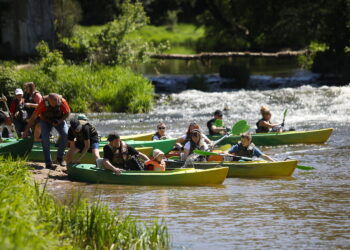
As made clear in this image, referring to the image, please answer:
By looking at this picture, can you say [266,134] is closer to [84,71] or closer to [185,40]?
[84,71]

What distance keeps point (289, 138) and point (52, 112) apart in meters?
6.92

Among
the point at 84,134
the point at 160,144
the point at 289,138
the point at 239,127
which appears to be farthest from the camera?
the point at 289,138

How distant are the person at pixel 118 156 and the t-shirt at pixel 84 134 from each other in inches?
32.1

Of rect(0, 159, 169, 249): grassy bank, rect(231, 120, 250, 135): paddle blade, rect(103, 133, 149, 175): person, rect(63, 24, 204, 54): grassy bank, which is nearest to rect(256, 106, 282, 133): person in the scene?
rect(231, 120, 250, 135): paddle blade

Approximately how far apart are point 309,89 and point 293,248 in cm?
1853

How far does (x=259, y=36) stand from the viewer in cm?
3728

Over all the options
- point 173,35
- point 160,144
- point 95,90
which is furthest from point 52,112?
point 173,35

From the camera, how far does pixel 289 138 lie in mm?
18062

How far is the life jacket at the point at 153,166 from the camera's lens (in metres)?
13.1

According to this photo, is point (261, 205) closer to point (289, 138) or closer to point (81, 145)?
point (81, 145)

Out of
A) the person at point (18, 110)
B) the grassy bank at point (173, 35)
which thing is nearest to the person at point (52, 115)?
the person at point (18, 110)

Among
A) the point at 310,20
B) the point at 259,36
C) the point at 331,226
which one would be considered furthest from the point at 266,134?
the point at 259,36

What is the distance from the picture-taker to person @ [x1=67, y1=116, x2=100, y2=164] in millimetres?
13375

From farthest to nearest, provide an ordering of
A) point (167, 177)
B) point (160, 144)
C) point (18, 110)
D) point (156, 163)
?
point (160, 144) → point (18, 110) → point (156, 163) → point (167, 177)
